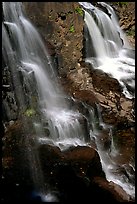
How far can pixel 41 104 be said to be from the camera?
9047 millimetres

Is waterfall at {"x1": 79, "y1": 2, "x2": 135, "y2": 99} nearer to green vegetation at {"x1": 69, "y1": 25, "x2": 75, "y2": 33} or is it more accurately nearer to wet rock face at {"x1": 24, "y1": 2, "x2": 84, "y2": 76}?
wet rock face at {"x1": 24, "y1": 2, "x2": 84, "y2": 76}

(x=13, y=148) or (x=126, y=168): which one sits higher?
(x=13, y=148)

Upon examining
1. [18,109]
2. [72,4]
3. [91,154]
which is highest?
[72,4]

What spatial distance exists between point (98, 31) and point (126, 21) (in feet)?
11.9

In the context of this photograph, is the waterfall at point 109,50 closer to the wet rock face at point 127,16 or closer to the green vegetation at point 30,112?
the wet rock face at point 127,16

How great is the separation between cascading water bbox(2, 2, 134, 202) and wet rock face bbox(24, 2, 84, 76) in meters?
0.35

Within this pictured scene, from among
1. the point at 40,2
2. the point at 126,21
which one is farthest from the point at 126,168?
the point at 126,21

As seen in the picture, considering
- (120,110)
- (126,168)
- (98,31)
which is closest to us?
(126,168)

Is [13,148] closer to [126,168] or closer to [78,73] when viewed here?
[126,168]

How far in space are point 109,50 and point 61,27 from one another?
112 inches

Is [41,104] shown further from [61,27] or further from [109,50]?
[109,50]

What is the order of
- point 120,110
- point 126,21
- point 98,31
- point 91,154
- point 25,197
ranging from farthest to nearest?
point 126,21
point 98,31
point 120,110
point 91,154
point 25,197

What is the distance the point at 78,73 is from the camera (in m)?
10.9

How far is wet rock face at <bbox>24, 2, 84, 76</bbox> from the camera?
1041cm
